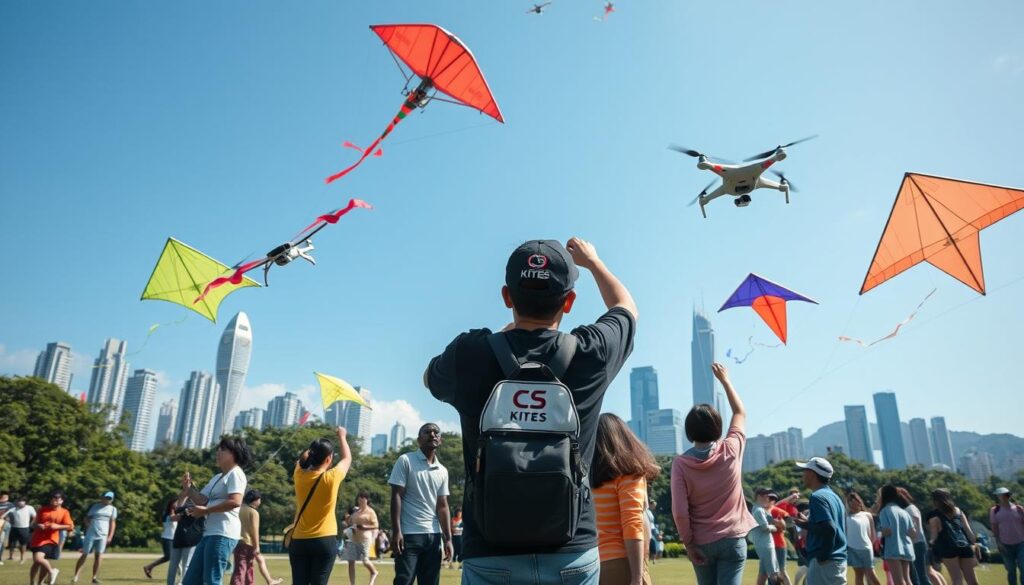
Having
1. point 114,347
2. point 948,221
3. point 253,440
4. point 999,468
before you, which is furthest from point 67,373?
point 999,468

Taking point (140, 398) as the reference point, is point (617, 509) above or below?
below

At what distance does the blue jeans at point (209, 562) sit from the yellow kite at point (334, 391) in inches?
436

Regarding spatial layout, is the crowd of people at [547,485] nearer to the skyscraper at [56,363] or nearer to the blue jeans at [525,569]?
the blue jeans at [525,569]

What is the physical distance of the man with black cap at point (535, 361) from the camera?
1.76m

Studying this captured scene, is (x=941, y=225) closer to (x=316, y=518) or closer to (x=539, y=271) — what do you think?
(x=316, y=518)

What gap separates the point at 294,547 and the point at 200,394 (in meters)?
159

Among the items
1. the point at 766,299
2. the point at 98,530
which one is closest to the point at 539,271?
the point at 98,530

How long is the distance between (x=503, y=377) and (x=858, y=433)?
21824cm

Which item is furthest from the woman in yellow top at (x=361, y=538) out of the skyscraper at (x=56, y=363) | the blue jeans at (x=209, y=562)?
the skyscraper at (x=56, y=363)

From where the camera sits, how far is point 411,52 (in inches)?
518

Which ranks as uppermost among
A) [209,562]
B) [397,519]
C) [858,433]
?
[858,433]

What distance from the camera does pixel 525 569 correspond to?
1.75 m

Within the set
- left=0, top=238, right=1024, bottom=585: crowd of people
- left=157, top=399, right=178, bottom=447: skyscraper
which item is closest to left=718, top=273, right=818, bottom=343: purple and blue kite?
left=0, top=238, right=1024, bottom=585: crowd of people

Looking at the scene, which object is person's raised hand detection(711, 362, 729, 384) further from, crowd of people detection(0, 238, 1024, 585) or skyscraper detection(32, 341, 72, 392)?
skyscraper detection(32, 341, 72, 392)
